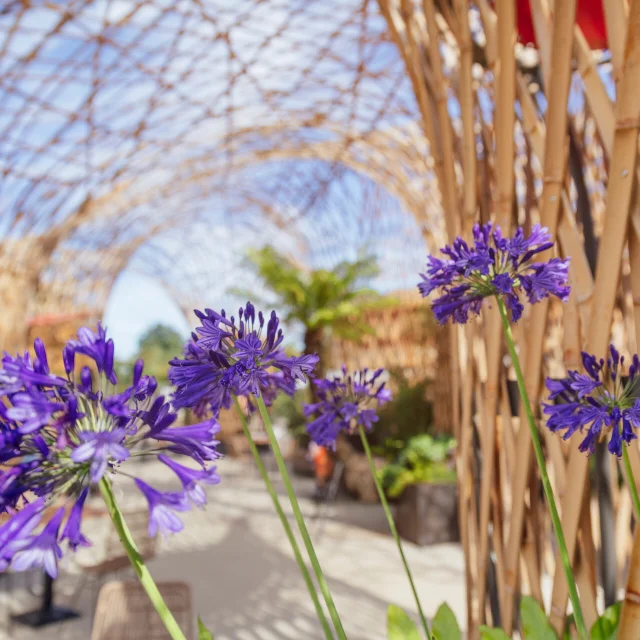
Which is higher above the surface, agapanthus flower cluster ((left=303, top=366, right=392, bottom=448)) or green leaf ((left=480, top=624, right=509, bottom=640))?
agapanthus flower cluster ((left=303, top=366, right=392, bottom=448))

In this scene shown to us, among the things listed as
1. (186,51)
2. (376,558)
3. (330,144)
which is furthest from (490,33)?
(330,144)

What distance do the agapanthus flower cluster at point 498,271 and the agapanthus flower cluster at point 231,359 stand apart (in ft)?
0.98

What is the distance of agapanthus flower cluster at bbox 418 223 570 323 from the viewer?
903 mm

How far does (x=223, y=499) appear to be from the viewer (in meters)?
8.50

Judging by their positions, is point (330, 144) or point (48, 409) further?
point (330, 144)

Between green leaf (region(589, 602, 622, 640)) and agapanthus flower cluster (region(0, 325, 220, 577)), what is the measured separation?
939 millimetres

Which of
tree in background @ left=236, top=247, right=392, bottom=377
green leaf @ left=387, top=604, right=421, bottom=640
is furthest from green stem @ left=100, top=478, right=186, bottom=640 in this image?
tree in background @ left=236, top=247, right=392, bottom=377

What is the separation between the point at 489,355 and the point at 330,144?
9.77m

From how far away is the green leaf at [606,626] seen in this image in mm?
1188

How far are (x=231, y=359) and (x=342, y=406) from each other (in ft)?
1.70

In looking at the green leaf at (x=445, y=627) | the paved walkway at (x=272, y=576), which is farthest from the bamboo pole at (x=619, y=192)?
the paved walkway at (x=272, y=576)

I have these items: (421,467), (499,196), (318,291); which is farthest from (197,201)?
(499,196)

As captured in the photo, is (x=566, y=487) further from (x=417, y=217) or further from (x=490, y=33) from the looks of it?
(x=417, y=217)

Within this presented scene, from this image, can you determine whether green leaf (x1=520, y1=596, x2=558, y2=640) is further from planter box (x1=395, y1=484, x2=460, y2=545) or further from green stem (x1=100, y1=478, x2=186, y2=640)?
planter box (x1=395, y1=484, x2=460, y2=545)
